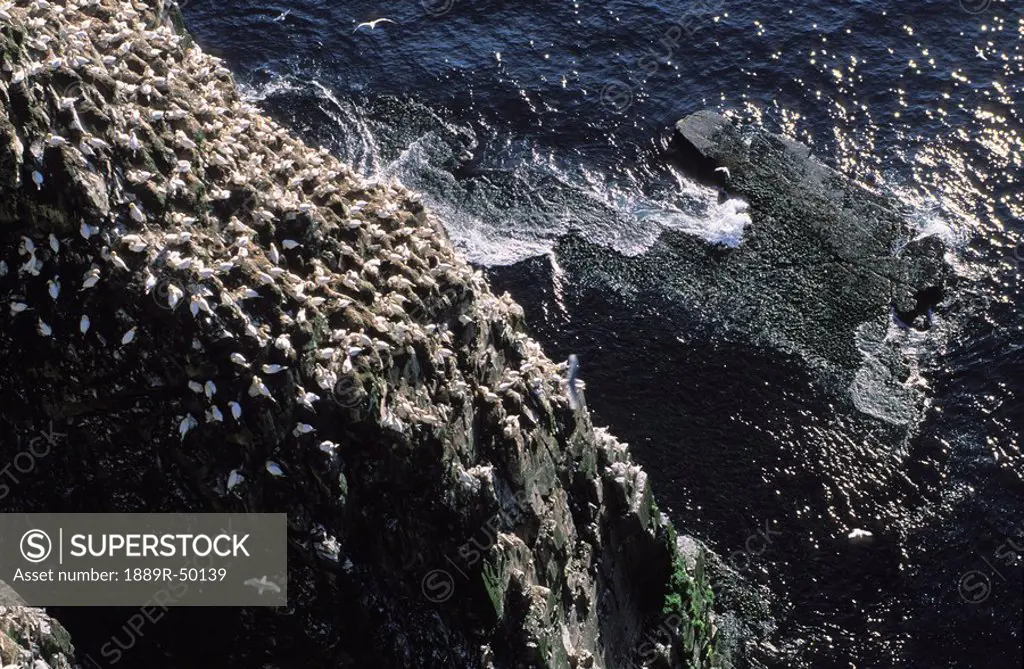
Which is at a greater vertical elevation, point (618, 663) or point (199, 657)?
point (199, 657)

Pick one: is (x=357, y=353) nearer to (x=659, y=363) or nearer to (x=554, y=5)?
(x=659, y=363)

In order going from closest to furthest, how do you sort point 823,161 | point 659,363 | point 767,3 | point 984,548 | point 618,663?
Answer: point 618,663 < point 984,548 < point 659,363 < point 823,161 < point 767,3

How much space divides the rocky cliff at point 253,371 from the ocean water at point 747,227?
11.6 metres

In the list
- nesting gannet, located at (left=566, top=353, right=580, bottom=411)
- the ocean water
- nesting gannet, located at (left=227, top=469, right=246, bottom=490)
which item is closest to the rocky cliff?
nesting gannet, located at (left=227, top=469, right=246, bottom=490)

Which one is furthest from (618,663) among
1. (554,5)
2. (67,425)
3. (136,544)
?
(554,5)

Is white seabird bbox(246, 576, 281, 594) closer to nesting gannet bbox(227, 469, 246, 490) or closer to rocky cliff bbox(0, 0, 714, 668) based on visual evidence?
rocky cliff bbox(0, 0, 714, 668)

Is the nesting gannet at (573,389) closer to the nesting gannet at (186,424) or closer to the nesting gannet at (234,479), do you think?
the nesting gannet at (234,479)

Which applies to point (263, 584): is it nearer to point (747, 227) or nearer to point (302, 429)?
point (302, 429)

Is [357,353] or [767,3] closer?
[357,353]

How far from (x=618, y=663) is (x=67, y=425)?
15.0 meters

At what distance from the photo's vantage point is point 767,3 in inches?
2110

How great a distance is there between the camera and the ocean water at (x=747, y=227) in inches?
1321

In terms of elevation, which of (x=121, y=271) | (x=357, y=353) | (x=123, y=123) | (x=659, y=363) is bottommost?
(x=659, y=363)

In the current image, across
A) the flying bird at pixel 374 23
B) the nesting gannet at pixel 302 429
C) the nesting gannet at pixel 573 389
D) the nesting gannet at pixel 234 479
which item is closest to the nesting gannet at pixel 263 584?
the nesting gannet at pixel 234 479
